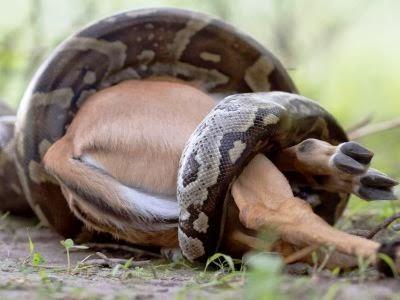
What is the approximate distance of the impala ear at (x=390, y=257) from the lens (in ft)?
8.76

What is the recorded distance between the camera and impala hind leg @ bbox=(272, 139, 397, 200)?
3.51 metres

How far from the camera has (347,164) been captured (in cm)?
351

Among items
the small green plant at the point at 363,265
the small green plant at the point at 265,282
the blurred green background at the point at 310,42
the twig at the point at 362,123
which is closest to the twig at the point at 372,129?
the twig at the point at 362,123

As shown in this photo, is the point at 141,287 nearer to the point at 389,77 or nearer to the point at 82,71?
the point at 82,71

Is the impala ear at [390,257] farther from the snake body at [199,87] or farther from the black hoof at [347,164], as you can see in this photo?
the snake body at [199,87]

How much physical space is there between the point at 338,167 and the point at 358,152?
133mm

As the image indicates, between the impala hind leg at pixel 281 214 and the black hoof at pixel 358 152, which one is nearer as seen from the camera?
the impala hind leg at pixel 281 214

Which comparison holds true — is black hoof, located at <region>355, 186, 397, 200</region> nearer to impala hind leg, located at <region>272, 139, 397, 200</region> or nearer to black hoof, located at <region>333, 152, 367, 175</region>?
impala hind leg, located at <region>272, 139, 397, 200</region>

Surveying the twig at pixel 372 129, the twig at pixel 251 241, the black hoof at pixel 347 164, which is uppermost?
the black hoof at pixel 347 164

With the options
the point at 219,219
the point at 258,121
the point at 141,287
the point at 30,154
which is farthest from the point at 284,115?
the point at 30,154

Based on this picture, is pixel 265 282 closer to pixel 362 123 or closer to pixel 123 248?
pixel 123 248

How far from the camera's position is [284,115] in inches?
147

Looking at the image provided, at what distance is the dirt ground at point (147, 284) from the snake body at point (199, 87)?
45 cm

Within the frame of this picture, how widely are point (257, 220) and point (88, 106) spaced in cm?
154
